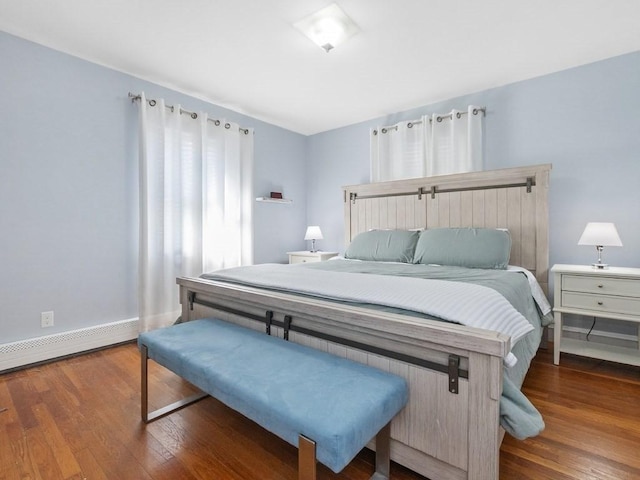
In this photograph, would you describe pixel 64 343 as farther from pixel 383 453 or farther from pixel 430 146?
pixel 430 146

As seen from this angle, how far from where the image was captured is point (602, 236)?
2.29 meters

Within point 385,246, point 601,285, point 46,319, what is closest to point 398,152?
point 385,246

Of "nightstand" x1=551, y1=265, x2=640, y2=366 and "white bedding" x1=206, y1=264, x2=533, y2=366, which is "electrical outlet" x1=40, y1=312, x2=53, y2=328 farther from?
"nightstand" x1=551, y1=265, x2=640, y2=366

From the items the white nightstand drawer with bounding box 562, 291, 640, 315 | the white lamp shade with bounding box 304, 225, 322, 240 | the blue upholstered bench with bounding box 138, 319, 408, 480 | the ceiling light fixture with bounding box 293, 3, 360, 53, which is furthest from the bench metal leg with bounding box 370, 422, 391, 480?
the white lamp shade with bounding box 304, 225, 322, 240

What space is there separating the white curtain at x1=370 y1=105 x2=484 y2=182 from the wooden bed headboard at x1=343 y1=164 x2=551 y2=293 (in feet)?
0.70

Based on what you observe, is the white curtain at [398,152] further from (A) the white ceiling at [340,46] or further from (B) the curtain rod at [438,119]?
(A) the white ceiling at [340,46]

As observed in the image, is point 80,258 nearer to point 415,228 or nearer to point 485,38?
point 415,228

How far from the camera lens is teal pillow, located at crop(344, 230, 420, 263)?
2914mm

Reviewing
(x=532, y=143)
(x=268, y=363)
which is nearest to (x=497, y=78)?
(x=532, y=143)

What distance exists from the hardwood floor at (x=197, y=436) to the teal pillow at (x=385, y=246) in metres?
1.30

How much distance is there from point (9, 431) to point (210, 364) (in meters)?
1.20

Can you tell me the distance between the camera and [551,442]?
1500 millimetres

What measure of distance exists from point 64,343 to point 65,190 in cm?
122

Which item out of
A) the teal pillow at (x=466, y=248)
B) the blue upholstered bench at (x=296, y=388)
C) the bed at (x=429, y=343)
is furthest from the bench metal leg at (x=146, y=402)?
the teal pillow at (x=466, y=248)
